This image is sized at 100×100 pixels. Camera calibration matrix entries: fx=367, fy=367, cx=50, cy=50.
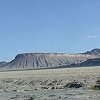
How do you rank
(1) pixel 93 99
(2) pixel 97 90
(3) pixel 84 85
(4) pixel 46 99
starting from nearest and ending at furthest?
(1) pixel 93 99
(4) pixel 46 99
(2) pixel 97 90
(3) pixel 84 85

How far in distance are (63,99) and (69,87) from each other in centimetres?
1201

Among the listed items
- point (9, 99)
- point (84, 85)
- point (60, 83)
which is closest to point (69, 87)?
point (84, 85)

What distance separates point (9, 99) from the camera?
3272 cm

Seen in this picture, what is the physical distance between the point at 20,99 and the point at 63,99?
4.03m

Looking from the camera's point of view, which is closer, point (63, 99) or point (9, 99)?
point (63, 99)

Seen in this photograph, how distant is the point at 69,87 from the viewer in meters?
42.0

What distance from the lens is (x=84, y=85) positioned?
41.5m

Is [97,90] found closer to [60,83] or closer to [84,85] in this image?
[84,85]

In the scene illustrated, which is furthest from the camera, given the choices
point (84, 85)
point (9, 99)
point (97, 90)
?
point (84, 85)

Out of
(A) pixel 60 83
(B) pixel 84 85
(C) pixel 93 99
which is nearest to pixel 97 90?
(B) pixel 84 85

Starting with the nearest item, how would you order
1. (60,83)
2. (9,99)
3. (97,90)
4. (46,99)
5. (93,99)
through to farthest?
(93,99) → (46,99) → (9,99) → (97,90) → (60,83)

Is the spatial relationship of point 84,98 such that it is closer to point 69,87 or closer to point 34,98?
point 34,98

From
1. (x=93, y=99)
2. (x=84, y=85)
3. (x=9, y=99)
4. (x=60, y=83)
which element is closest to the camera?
(x=93, y=99)

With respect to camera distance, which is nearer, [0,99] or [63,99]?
[63,99]
